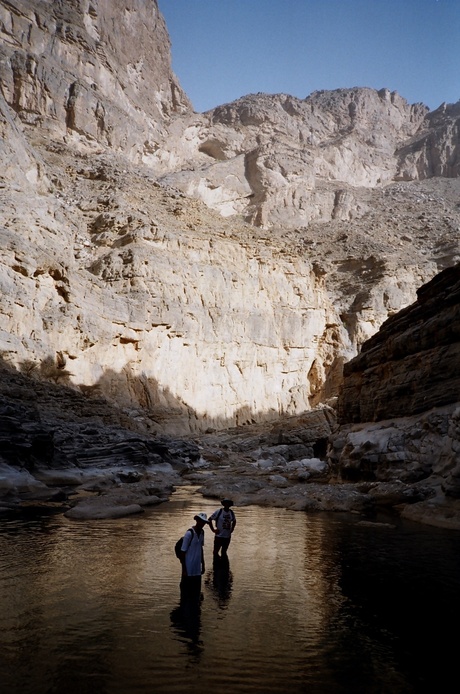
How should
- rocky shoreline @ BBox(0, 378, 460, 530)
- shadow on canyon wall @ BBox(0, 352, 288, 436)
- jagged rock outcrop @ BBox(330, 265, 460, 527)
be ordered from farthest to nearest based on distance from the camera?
shadow on canyon wall @ BBox(0, 352, 288, 436), rocky shoreline @ BBox(0, 378, 460, 530), jagged rock outcrop @ BBox(330, 265, 460, 527)

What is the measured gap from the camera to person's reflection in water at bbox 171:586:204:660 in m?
5.28

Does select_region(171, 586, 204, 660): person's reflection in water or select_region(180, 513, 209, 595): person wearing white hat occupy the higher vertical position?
select_region(180, 513, 209, 595): person wearing white hat

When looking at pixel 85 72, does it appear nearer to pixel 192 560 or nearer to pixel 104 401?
pixel 104 401

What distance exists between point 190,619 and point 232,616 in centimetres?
58

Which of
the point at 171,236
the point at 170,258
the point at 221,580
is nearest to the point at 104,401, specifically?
the point at 170,258

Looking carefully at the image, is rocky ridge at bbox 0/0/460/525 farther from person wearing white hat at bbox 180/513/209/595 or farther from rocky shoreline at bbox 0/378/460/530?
person wearing white hat at bbox 180/513/209/595

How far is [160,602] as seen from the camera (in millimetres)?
6594

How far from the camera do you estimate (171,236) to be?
52.5 meters

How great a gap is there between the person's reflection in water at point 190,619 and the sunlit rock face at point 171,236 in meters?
30.1

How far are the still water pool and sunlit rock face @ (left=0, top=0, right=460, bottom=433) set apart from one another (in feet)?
92.2

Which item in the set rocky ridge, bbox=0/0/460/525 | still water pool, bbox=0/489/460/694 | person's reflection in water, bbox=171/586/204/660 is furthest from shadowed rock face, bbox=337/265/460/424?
person's reflection in water, bbox=171/586/204/660

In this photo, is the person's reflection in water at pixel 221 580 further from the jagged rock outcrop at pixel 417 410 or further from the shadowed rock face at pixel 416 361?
the shadowed rock face at pixel 416 361

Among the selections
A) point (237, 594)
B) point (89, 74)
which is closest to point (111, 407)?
point (237, 594)

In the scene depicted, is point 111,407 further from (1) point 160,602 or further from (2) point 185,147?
(2) point 185,147
